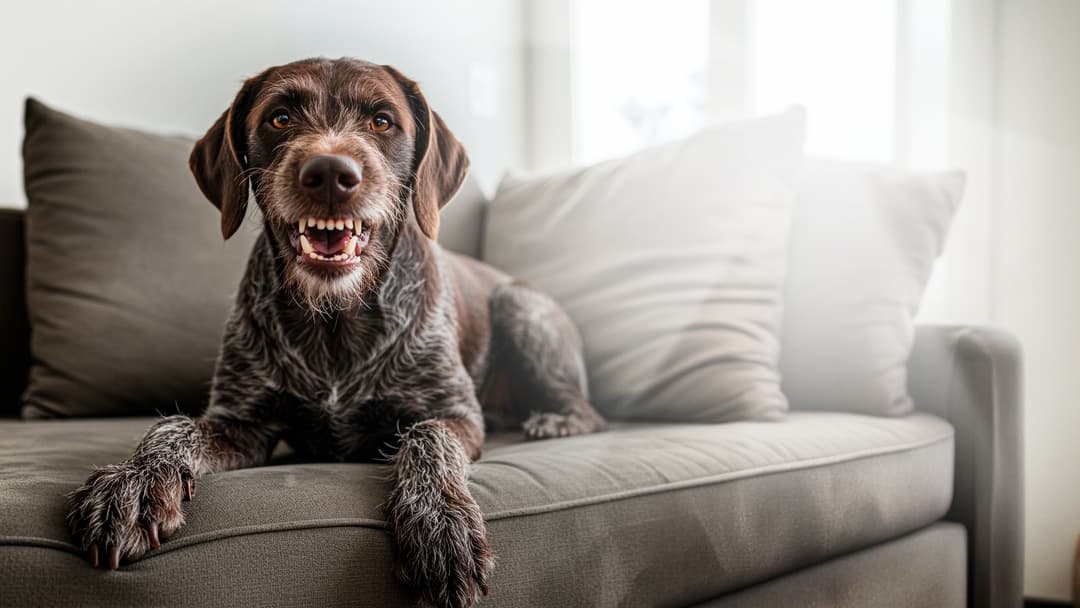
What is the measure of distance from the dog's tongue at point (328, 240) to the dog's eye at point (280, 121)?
0.59 ft

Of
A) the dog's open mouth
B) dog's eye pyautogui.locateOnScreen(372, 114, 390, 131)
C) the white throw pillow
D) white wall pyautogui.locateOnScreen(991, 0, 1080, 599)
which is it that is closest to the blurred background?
white wall pyautogui.locateOnScreen(991, 0, 1080, 599)

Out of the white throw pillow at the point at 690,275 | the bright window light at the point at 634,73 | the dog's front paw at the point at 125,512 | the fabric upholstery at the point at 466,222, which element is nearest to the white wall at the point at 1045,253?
the white throw pillow at the point at 690,275

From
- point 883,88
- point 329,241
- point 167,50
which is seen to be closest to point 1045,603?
point 883,88

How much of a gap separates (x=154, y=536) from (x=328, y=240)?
0.48m

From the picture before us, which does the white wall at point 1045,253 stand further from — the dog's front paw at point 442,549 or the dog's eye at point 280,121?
the dog's eye at point 280,121

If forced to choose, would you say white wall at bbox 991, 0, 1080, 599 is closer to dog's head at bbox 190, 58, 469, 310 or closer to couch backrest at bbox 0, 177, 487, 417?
dog's head at bbox 190, 58, 469, 310

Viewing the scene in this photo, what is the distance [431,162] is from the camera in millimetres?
1430

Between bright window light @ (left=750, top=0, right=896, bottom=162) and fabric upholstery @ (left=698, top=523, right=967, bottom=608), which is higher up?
bright window light @ (left=750, top=0, right=896, bottom=162)

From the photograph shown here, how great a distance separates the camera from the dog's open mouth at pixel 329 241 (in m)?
1.23

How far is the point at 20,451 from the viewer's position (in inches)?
54.1

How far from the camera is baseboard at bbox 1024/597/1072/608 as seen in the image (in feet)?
8.75

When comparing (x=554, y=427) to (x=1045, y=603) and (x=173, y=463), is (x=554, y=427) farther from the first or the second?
(x=1045, y=603)

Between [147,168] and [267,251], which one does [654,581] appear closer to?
[267,251]

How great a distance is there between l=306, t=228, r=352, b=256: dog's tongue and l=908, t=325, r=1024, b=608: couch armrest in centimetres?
154
